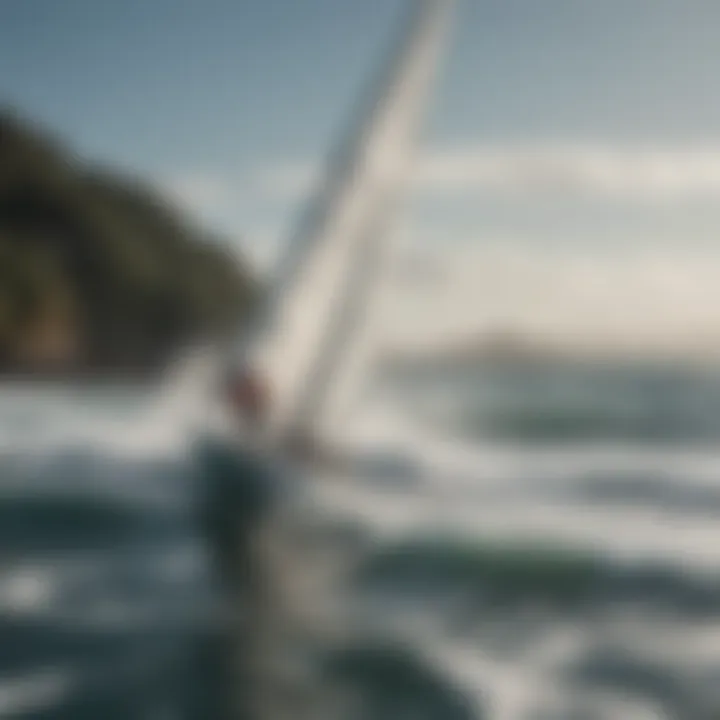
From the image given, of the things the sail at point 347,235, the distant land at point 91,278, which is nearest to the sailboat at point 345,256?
the sail at point 347,235

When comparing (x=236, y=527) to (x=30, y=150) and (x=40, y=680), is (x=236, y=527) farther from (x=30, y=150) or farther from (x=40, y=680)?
(x=30, y=150)

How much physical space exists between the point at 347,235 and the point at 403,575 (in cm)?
370

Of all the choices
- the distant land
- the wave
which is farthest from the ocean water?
the distant land

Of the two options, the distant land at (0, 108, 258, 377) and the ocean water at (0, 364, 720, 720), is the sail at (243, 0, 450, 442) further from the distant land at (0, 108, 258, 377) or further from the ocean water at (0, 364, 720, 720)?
the distant land at (0, 108, 258, 377)

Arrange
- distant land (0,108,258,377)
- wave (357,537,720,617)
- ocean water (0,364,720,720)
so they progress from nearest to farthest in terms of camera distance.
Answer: ocean water (0,364,720,720) < wave (357,537,720,617) < distant land (0,108,258,377)

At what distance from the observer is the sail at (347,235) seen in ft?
31.4

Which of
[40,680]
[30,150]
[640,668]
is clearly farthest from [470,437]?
[30,150]

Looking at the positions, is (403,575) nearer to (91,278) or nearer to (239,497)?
(239,497)

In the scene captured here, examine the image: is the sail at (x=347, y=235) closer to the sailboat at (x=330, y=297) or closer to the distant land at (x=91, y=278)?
the sailboat at (x=330, y=297)

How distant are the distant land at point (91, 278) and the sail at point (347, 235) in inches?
573

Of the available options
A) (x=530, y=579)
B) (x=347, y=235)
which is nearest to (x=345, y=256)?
(x=347, y=235)

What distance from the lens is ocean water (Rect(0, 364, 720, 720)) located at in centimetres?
568

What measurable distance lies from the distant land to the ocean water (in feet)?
37.2

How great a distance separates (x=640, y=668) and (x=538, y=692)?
733 millimetres
